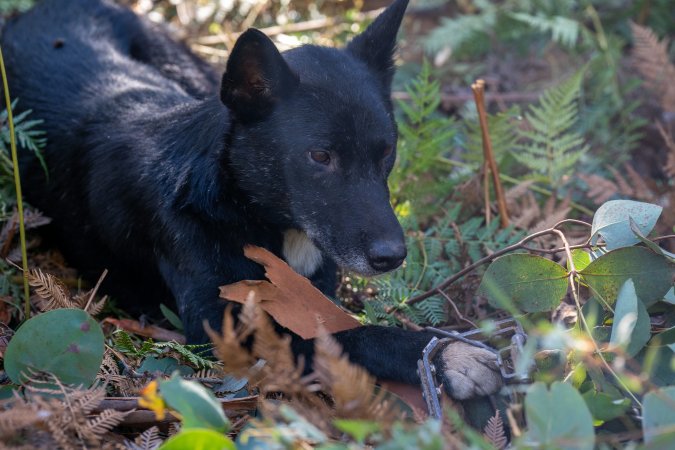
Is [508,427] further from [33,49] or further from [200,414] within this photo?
[33,49]

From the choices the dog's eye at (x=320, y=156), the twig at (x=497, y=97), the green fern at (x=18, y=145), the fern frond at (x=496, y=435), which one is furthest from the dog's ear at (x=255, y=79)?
the twig at (x=497, y=97)

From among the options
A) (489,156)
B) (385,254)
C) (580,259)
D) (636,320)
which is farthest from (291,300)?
(489,156)

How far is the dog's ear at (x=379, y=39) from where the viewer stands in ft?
12.6

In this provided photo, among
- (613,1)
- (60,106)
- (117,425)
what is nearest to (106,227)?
(60,106)

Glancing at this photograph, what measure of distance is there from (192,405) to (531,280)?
4.65ft

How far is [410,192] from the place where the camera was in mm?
4449

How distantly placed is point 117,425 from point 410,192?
7.32 ft

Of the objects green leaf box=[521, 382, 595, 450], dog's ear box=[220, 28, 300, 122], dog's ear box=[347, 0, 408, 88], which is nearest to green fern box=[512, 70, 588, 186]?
dog's ear box=[347, 0, 408, 88]

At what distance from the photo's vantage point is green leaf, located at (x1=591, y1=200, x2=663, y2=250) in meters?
3.08

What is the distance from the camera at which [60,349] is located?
275cm

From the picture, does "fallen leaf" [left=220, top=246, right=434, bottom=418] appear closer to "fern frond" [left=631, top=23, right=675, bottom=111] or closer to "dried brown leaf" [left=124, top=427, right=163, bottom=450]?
"dried brown leaf" [left=124, top=427, right=163, bottom=450]

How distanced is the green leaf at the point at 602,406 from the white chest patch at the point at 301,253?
1.48 metres

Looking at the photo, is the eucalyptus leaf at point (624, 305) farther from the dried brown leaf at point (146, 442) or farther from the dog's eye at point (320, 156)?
the dried brown leaf at point (146, 442)

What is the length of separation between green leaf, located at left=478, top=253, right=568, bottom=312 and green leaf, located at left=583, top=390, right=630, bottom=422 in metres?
0.56
